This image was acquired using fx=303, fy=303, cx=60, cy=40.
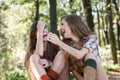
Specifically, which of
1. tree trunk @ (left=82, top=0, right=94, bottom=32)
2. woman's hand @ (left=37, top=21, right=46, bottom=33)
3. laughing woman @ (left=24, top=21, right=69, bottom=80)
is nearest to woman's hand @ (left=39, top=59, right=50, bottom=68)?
laughing woman @ (left=24, top=21, right=69, bottom=80)

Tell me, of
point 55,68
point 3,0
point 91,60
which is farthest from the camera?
point 3,0

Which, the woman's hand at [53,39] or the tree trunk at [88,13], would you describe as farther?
the tree trunk at [88,13]

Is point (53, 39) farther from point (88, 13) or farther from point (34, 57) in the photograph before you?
point (88, 13)

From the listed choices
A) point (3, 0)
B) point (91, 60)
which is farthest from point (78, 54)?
point (3, 0)

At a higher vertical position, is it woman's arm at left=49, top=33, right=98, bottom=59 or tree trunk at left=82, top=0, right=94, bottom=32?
woman's arm at left=49, top=33, right=98, bottom=59

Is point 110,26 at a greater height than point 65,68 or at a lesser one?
lesser

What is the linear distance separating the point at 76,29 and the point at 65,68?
22.7 inches

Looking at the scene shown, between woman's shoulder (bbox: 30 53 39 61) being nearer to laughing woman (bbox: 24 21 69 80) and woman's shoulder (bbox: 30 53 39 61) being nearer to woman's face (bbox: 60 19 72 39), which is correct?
laughing woman (bbox: 24 21 69 80)

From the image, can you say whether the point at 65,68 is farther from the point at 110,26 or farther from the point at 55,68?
the point at 110,26

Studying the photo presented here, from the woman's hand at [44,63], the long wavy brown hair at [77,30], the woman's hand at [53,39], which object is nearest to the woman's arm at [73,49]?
the woman's hand at [53,39]

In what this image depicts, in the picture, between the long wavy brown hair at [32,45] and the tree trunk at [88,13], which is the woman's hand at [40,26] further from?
the tree trunk at [88,13]

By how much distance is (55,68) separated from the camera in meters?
4.21

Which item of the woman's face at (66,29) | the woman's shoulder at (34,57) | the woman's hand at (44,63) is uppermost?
the woman's face at (66,29)

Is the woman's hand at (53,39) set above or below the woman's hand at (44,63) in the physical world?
above
